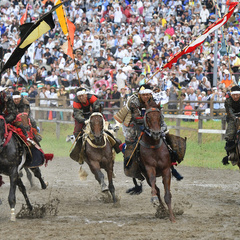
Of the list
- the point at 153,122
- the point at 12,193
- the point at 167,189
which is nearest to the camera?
the point at 153,122

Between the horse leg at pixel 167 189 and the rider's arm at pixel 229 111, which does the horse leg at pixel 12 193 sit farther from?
the rider's arm at pixel 229 111

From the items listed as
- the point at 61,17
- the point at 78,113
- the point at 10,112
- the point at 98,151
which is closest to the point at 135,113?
the point at 98,151

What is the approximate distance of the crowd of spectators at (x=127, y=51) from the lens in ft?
72.8

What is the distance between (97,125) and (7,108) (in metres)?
2.05

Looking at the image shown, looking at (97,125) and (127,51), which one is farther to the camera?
(127,51)

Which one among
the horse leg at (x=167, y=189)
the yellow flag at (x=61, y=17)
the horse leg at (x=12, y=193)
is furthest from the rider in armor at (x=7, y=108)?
the yellow flag at (x=61, y=17)

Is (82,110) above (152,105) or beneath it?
beneath

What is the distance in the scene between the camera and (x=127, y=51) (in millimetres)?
25516

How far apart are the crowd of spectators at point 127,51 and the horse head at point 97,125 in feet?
29.3

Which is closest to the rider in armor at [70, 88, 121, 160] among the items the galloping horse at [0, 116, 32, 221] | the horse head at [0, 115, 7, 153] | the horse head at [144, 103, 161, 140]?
the galloping horse at [0, 116, 32, 221]

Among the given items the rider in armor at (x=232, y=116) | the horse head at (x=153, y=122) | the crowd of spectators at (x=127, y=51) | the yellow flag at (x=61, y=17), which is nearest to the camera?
the horse head at (x=153, y=122)

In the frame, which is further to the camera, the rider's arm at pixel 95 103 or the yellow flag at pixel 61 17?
the yellow flag at pixel 61 17

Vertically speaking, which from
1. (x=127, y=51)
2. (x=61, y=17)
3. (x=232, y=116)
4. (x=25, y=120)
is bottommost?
(x=25, y=120)

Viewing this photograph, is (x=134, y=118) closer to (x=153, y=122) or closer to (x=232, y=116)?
(x=153, y=122)
